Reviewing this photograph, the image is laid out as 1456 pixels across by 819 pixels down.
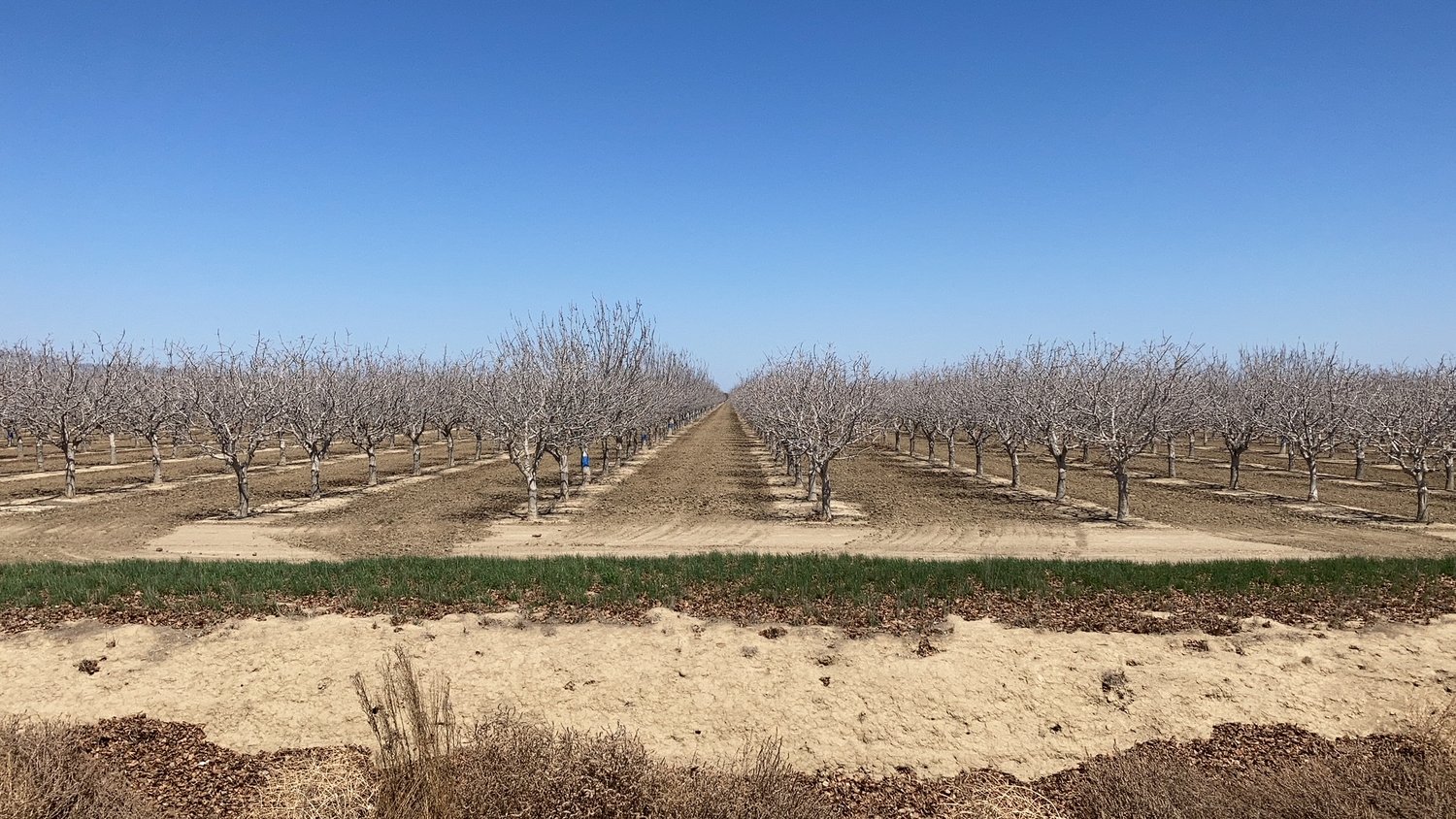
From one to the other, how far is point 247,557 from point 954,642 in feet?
54.4

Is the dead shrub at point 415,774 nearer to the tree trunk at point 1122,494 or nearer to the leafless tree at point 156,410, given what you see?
the tree trunk at point 1122,494

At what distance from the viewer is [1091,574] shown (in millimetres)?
13469

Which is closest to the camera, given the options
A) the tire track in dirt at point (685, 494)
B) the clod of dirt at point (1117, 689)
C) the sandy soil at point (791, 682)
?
the sandy soil at point (791, 682)

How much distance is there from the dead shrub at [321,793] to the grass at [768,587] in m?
5.20

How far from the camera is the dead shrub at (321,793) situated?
5496 mm

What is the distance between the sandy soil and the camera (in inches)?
334

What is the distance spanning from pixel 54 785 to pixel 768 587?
31.0 feet

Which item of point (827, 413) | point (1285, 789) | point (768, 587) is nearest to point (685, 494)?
point (827, 413)

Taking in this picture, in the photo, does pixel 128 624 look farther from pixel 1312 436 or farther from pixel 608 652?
pixel 1312 436

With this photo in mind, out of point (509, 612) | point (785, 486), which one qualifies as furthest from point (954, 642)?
point (785, 486)

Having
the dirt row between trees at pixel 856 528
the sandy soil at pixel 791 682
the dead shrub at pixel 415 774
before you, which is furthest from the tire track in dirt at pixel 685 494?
the dead shrub at pixel 415 774

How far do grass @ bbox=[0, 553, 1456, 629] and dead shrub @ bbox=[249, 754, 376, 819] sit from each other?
5.20 m

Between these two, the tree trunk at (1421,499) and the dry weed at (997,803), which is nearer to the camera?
the dry weed at (997,803)

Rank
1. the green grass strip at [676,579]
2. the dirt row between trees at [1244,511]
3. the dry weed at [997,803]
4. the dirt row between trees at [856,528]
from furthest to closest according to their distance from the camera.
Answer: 1. the dirt row between trees at [1244,511]
2. the dirt row between trees at [856,528]
3. the green grass strip at [676,579]
4. the dry weed at [997,803]
